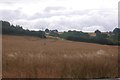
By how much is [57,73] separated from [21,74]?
Answer: 135cm

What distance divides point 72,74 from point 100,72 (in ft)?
4.82

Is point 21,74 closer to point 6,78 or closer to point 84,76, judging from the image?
point 6,78

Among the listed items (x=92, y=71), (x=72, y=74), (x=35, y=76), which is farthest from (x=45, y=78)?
(x=92, y=71)

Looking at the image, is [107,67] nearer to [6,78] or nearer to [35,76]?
[35,76]

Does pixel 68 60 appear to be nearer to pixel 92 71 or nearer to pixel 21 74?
pixel 92 71

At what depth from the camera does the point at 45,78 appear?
997 cm

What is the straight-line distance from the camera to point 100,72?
11.4m

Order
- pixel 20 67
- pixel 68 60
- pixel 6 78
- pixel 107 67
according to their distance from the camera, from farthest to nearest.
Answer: pixel 68 60
pixel 107 67
pixel 20 67
pixel 6 78

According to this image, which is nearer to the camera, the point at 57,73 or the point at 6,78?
the point at 6,78

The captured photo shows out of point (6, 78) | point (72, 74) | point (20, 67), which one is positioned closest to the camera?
point (6, 78)

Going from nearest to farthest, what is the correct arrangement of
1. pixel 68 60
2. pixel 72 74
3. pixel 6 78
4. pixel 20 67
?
pixel 6 78, pixel 72 74, pixel 20 67, pixel 68 60

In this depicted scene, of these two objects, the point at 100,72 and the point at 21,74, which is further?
the point at 100,72

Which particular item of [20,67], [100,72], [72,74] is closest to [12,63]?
[20,67]

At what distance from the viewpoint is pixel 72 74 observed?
10461 mm
